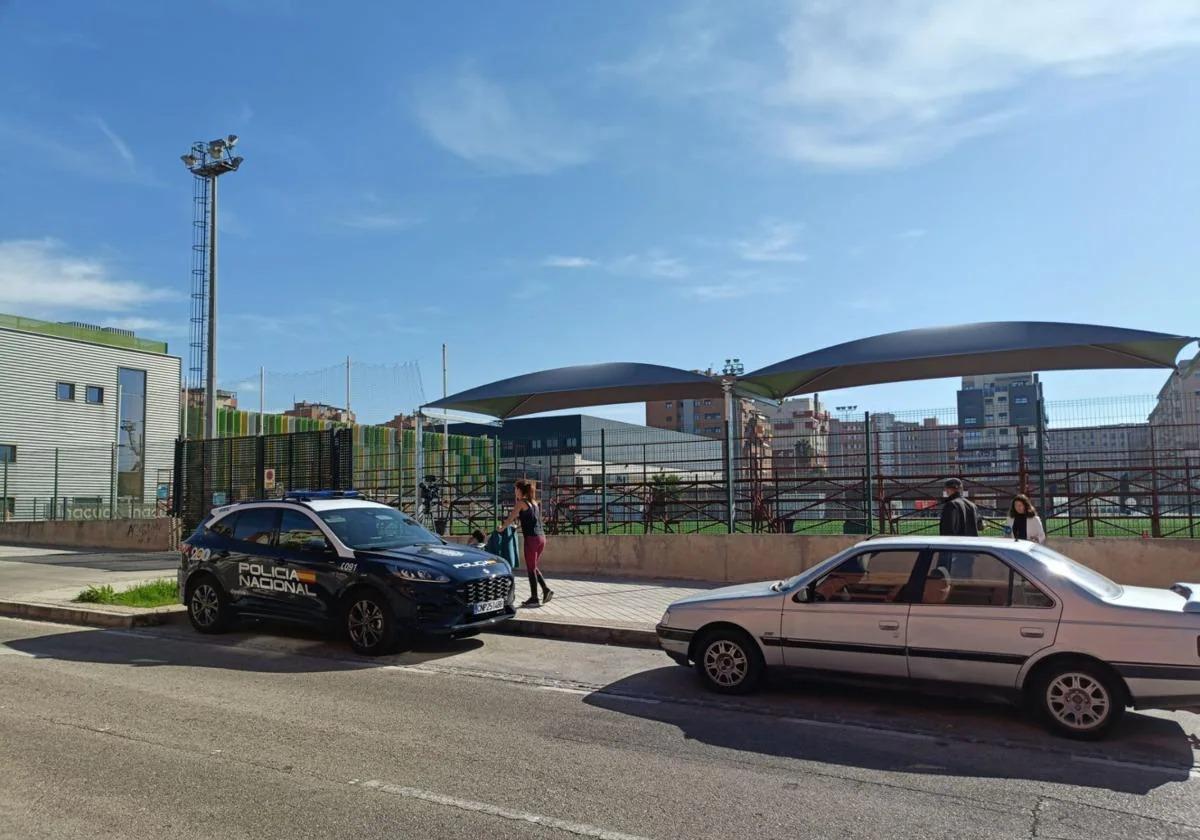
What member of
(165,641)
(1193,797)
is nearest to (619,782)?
(1193,797)

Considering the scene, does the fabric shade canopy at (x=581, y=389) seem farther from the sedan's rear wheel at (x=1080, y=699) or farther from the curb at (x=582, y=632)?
the sedan's rear wheel at (x=1080, y=699)

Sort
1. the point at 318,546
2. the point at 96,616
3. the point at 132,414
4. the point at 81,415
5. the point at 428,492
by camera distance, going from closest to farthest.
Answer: the point at 318,546, the point at 96,616, the point at 428,492, the point at 81,415, the point at 132,414

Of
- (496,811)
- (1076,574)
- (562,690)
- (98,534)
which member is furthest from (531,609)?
(98,534)

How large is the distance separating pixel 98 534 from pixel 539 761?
23.5 m

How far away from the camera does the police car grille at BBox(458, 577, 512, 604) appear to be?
9.41 metres

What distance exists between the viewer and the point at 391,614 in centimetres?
914

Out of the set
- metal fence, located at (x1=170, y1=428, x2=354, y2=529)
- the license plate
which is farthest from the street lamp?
the license plate

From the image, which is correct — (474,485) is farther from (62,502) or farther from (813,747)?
(62,502)

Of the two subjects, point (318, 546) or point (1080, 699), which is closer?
point (1080, 699)

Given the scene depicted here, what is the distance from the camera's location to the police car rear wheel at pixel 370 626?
9141 mm

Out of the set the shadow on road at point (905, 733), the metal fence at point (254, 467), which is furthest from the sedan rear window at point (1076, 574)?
the metal fence at point (254, 467)

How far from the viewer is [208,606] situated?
10.6m

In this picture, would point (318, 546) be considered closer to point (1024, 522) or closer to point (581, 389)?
point (581, 389)

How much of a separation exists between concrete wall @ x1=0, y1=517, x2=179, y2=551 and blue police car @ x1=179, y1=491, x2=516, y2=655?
13726mm
